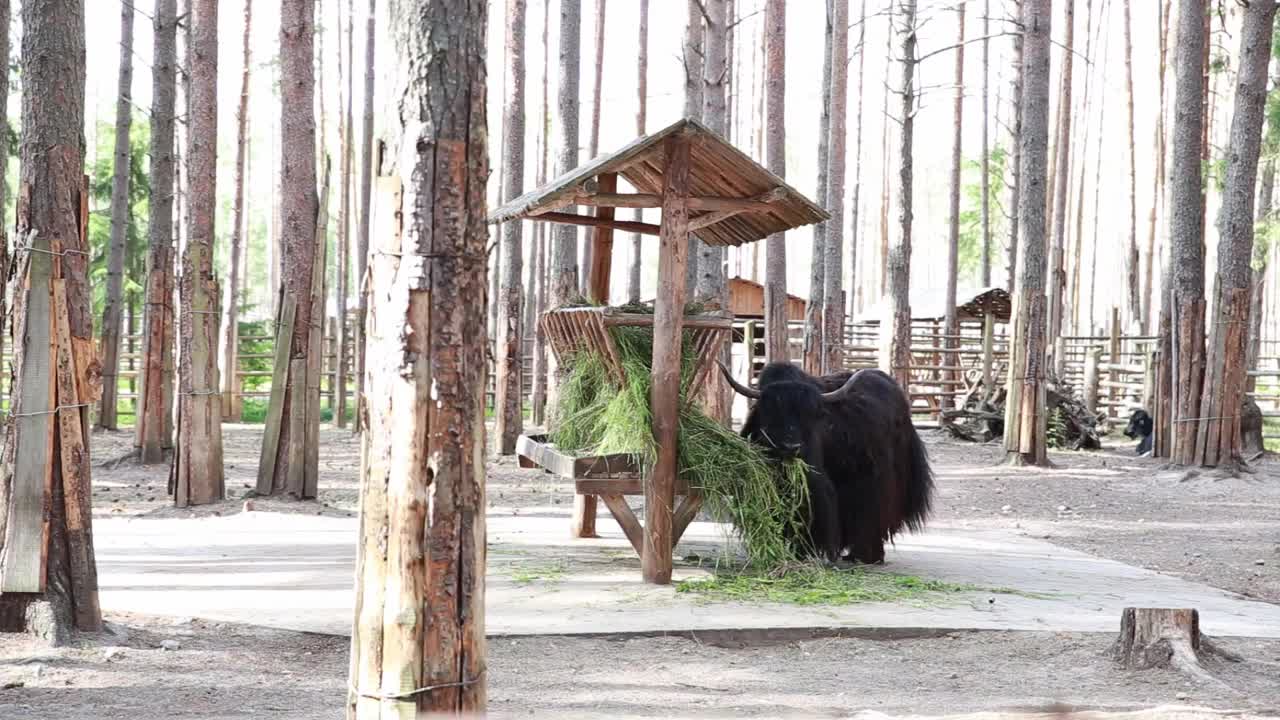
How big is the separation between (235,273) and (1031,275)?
1706 centimetres

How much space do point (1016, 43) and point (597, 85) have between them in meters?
9.48

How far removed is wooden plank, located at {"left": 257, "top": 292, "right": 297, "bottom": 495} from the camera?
32.9ft

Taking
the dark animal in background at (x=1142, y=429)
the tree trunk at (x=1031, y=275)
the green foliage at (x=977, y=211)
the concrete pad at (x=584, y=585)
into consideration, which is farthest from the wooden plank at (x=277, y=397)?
the green foliage at (x=977, y=211)

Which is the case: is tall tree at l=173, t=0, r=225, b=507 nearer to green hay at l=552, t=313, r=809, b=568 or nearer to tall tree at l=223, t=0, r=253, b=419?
green hay at l=552, t=313, r=809, b=568

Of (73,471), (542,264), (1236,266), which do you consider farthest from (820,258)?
(73,471)

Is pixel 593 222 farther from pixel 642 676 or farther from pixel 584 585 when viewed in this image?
pixel 642 676

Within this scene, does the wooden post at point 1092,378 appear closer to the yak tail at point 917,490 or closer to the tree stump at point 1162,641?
the yak tail at point 917,490

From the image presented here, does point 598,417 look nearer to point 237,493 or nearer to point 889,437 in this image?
point 889,437

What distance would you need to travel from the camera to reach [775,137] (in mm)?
16562

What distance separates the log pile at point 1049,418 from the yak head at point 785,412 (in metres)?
11.3

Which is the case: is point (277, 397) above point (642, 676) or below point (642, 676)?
above

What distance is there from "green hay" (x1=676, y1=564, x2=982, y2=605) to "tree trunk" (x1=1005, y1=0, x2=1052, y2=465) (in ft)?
27.7

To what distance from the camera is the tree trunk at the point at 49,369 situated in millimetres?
5426

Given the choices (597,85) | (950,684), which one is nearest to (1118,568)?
(950,684)
